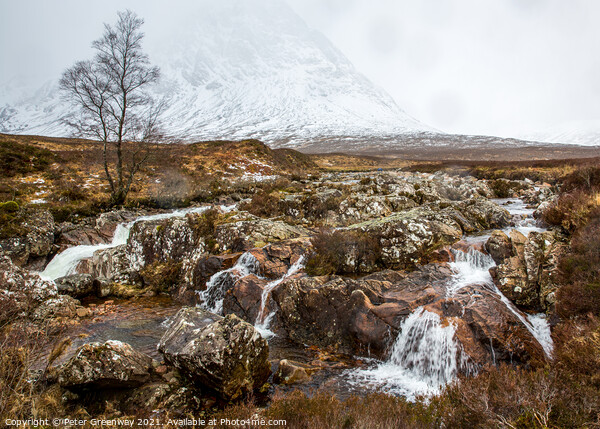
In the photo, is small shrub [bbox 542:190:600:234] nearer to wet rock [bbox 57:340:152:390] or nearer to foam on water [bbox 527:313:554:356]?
foam on water [bbox 527:313:554:356]

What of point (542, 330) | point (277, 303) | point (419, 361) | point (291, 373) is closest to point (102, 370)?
point (291, 373)

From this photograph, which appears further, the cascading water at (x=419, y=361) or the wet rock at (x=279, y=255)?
the wet rock at (x=279, y=255)

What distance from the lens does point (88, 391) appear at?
195 inches

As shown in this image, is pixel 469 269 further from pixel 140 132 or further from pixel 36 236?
pixel 140 132

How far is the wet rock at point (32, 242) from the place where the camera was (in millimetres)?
11883

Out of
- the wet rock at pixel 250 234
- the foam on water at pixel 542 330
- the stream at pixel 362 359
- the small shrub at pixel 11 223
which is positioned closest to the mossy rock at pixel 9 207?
the small shrub at pixel 11 223

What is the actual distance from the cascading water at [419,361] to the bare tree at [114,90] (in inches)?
739

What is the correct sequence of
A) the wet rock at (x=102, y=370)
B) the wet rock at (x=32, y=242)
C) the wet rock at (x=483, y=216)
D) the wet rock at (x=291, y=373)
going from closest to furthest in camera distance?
the wet rock at (x=102, y=370), the wet rock at (x=291, y=373), the wet rock at (x=32, y=242), the wet rock at (x=483, y=216)

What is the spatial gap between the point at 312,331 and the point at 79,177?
84.7 feet

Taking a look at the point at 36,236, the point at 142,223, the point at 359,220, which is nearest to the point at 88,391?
the point at 142,223

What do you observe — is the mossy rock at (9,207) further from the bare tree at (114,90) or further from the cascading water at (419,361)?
the cascading water at (419,361)

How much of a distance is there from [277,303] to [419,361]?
389 cm

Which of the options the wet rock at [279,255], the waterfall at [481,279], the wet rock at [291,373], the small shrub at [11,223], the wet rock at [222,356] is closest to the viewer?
the wet rock at [222,356]

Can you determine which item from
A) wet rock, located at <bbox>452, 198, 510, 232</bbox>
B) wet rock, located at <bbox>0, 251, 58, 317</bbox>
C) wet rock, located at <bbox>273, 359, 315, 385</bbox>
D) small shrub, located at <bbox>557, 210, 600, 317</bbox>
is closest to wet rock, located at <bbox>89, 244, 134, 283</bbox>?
wet rock, located at <bbox>0, 251, 58, 317</bbox>
